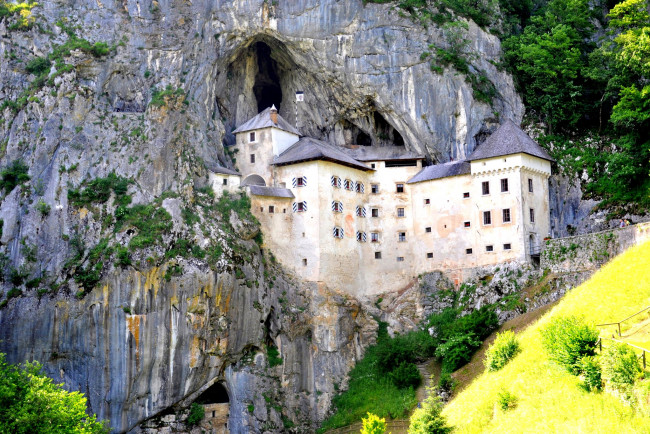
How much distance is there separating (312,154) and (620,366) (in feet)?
134

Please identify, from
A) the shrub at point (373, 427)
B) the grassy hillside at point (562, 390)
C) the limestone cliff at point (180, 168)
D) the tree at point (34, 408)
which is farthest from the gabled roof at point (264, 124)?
the shrub at point (373, 427)

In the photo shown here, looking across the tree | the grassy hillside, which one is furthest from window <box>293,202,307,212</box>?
the tree

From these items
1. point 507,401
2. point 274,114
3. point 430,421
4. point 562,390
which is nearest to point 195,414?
point 430,421

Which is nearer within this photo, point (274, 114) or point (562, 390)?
point (562, 390)

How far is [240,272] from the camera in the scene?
2655 inches

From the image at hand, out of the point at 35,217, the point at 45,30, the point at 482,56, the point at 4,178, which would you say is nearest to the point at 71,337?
the point at 35,217

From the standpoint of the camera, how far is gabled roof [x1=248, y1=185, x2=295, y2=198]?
71625 millimetres

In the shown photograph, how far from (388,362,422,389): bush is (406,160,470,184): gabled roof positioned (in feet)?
55.8

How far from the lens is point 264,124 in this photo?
76000 mm

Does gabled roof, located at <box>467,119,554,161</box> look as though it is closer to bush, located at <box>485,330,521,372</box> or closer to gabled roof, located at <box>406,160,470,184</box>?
gabled roof, located at <box>406,160,470,184</box>

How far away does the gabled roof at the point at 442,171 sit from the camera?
7206 centimetres

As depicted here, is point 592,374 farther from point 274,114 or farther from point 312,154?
point 274,114

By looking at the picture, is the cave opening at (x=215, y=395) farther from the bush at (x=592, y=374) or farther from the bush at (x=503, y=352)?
the bush at (x=592, y=374)

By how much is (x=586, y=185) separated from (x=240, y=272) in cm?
3073
